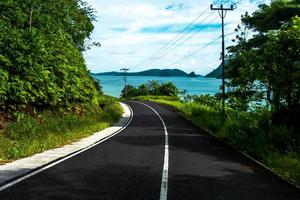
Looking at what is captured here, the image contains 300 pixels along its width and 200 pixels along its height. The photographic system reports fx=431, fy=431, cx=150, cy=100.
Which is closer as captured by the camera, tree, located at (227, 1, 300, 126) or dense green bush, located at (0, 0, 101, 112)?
tree, located at (227, 1, 300, 126)

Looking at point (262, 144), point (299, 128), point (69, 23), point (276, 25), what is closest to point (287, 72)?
point (299, 128)

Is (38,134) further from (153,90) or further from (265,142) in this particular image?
(153,90)

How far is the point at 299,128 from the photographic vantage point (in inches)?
687

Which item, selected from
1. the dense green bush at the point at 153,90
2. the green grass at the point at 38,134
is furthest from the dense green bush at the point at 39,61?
the dense green bush at the point at 153,90

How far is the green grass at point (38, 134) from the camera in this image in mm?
14837

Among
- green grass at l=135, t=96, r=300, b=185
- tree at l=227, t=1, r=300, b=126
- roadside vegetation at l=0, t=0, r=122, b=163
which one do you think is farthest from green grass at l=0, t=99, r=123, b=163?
tree at l=227, t=1, r=300, b=126

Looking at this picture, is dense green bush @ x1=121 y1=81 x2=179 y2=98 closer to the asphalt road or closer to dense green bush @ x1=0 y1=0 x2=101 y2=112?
dense green bush @ x1=0 y1=0 x2=101 y2=112

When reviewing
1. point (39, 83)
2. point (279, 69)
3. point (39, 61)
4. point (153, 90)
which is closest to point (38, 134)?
point (39, 83)

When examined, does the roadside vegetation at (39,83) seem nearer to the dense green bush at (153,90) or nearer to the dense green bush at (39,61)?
the dense green bush at (39,61)

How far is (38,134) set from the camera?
64.7 ft

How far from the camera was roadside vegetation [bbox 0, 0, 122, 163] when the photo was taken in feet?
64.0

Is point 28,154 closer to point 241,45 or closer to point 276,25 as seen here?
point 276,25

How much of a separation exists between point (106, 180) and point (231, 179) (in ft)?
10.3

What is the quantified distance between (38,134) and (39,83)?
5.84m
